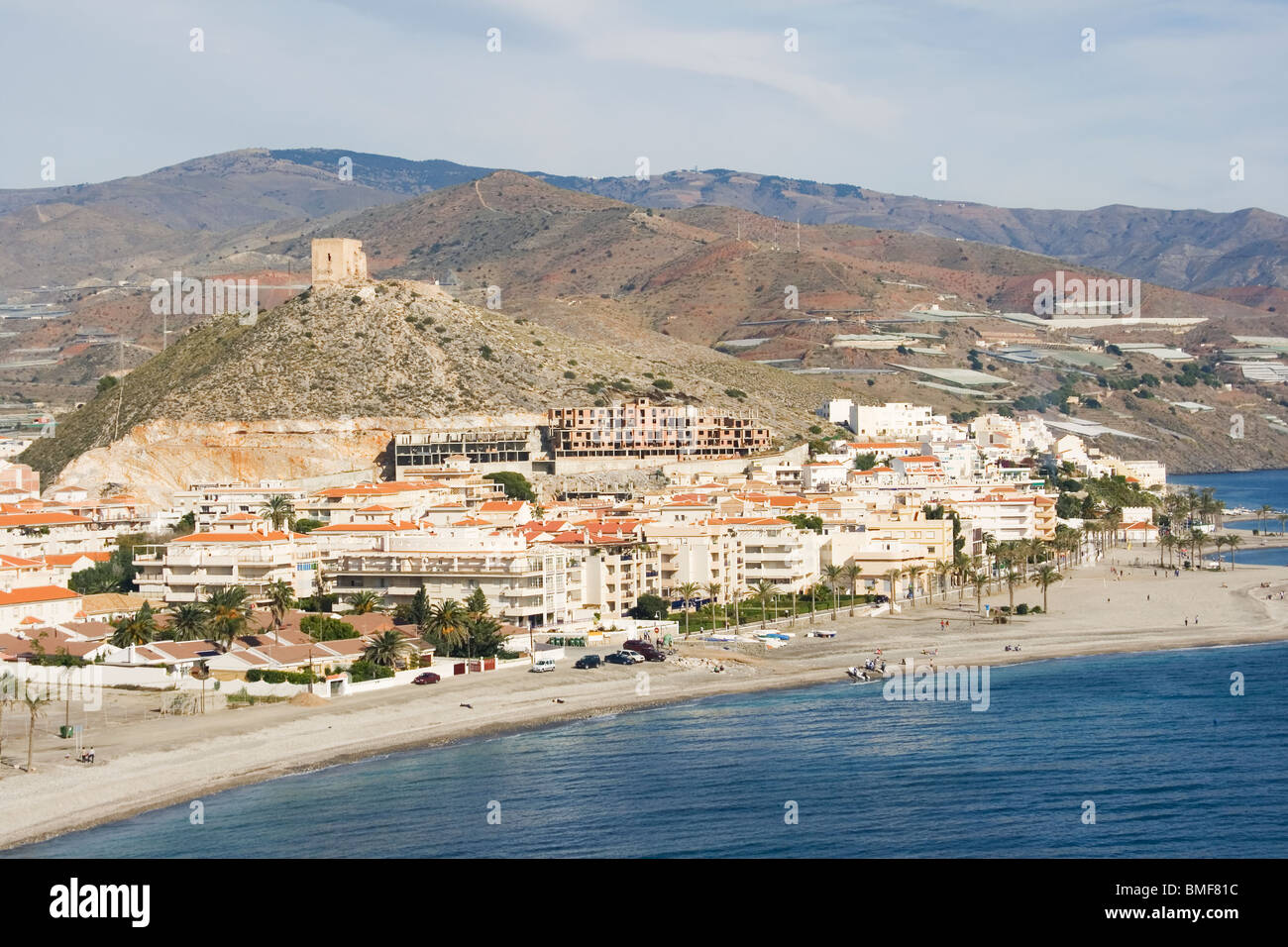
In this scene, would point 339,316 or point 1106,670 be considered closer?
point 1106,670

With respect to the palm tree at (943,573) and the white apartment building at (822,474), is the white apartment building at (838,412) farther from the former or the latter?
the palm tree at (943,573)

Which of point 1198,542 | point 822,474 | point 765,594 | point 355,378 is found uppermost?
point 355,378

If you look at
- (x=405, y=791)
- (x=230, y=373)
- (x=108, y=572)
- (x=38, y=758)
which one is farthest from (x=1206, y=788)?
(x=230, y=373)

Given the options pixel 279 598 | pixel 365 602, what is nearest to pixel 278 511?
pixel 365 602

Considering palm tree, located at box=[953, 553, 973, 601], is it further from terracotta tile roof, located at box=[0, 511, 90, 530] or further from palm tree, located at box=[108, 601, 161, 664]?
terracotta tile roof, located at box=[0, 511, 90, 530]

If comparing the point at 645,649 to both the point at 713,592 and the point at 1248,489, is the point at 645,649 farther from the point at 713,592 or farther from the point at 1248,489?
the point at 1248,489

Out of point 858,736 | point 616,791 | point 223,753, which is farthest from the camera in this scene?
point 858,736

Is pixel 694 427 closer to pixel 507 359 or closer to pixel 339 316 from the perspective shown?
pixel 507 359

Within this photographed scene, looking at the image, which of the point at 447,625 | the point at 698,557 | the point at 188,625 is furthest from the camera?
the point at 698,557
